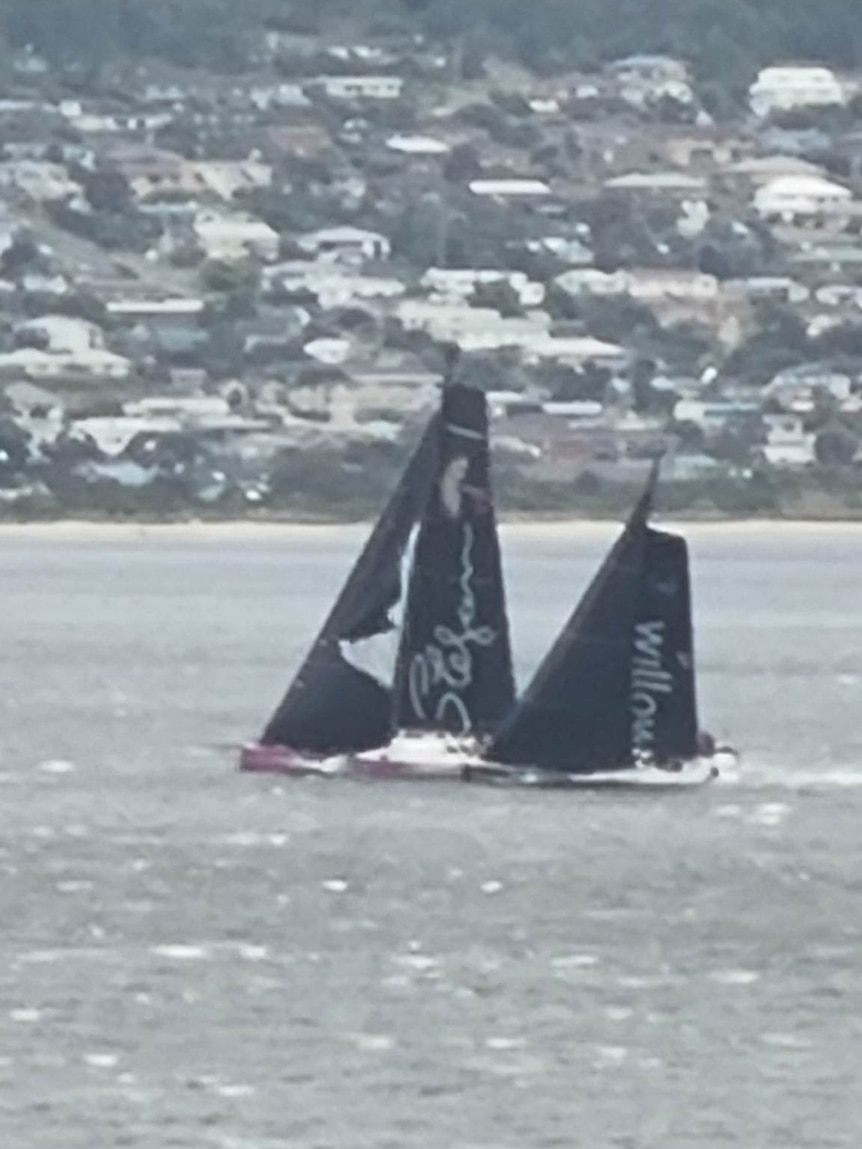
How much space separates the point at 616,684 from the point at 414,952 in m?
11.9

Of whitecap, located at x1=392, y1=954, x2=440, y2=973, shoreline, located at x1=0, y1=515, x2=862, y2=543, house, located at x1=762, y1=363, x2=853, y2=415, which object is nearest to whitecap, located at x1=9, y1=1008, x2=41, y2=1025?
whitecap, located at x1=392, y1=954, x2=440, y2=973

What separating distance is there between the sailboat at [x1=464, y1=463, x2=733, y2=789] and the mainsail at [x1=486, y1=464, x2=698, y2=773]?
0.01 m

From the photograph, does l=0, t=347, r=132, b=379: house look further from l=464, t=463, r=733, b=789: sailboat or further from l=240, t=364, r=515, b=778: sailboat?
l=464, t=463, r=733, b=789: sailboat

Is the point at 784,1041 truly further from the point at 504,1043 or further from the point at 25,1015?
the point at 25,1015

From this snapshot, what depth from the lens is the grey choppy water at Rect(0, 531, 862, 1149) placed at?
43.5 meters

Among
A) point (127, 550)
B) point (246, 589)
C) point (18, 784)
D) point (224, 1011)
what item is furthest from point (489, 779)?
point (127, 550)

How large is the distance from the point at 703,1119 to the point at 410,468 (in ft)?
76.3

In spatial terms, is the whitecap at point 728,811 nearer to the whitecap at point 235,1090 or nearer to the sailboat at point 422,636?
the sailboat at point 422,636

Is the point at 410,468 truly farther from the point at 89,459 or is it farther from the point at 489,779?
the point at 89,459

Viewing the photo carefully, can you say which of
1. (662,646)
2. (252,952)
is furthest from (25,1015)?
(662,646)

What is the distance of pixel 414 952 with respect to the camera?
5238 cm

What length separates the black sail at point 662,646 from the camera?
6384 cm

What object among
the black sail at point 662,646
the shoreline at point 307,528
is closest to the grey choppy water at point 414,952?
the black sail at point 662,646

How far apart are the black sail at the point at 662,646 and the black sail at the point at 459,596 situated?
1.60m
